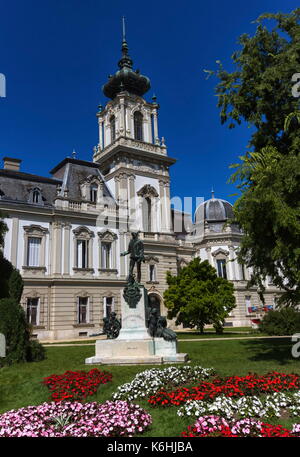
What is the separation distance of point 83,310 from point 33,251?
6.57 m

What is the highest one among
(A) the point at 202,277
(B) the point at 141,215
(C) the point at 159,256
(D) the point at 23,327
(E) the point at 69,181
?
(E) the point at 69,181

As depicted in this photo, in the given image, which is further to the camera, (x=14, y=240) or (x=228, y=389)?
(x=14, y=240)

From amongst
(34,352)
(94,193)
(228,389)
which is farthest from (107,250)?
(228,389)

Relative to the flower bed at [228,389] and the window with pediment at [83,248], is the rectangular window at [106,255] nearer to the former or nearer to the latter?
the window with pediment at [83,248]

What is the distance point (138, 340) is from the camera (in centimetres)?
1283

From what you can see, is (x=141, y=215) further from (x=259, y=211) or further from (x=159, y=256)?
(x=259, y=211)

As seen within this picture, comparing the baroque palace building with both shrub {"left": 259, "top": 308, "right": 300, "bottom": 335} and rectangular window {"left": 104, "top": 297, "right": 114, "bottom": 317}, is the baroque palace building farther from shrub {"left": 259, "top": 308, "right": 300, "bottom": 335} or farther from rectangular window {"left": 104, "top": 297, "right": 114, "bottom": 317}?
shrub {"left": 259, "top": 308, "right": 300, "bottom": 335}

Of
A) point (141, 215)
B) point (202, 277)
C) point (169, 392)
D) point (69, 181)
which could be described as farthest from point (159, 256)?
point (169, 392)

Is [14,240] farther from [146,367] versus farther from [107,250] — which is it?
[146,367]

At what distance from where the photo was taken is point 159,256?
36094 mm

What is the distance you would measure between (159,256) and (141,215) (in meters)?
4.66

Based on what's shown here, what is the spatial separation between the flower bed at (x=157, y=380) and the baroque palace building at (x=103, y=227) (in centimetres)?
2037

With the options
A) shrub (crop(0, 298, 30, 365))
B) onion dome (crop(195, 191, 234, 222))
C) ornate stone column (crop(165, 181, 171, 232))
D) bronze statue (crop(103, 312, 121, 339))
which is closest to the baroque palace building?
ornate stone column (crop(165, 181, 171, 232))

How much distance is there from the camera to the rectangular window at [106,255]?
32191 mm
